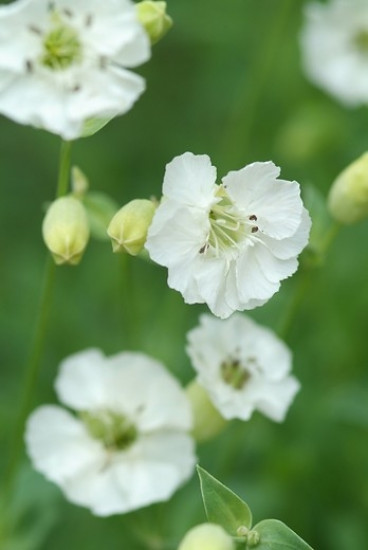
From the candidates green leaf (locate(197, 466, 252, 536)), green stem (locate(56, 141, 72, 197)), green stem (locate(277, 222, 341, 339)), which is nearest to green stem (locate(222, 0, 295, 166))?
green stem (locate(277, 222, 341, 339))

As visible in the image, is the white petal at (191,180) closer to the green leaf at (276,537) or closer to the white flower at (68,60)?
the white flower at (68,60)

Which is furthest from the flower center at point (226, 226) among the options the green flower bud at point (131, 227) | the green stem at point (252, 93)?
the green stem at point (252, 93)

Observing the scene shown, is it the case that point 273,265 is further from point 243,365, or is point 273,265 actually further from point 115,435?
point 115,435

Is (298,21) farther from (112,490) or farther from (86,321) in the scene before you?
(112,490)

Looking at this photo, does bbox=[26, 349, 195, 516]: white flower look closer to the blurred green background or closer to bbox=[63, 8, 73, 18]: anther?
the blurred green background

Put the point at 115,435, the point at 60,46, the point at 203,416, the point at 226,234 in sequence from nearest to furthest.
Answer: the point at 226,234 → the point at 60,46 → the point at 203,416 → the point at 115,435

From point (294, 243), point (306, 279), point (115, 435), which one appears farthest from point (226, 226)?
point (115, 435)

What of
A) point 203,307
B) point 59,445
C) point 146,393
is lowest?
point 203,307

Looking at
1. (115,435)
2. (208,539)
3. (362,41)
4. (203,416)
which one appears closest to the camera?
(208,539)

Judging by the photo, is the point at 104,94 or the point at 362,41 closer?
the point at 104,94
